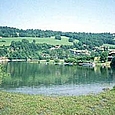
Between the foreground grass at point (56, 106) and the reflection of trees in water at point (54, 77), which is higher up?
the reflection of trees in water at point (54, 77)

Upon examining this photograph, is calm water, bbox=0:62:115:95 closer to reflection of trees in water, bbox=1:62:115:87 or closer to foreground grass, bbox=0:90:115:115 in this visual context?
reflection of trees in water, bbox=1:62:115:87

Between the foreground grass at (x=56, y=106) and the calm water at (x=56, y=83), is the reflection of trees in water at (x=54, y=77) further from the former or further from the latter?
the foreground grass at (x=56, y=106)

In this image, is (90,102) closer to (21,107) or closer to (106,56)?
(21,107)

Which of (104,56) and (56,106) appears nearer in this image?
(56,106)

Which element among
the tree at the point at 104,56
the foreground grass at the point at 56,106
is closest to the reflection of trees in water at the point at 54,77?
the foreground grass at the point at 56,106

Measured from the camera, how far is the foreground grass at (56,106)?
90.8ft

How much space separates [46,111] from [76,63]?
130129 mm

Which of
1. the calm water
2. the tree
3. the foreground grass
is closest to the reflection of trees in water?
the calm water

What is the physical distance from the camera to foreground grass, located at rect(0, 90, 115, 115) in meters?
27.7

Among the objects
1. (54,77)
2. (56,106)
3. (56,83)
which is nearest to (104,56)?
(54,77)

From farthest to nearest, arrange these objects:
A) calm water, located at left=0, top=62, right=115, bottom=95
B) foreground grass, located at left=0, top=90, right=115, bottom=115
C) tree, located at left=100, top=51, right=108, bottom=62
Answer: tree, located at left=100, top=51, right=108, bottom=62
calm water, located at left=0, top=62, right=115, bottom=95
foreground grass, located at left=0, top=90, right=115, bottom=115

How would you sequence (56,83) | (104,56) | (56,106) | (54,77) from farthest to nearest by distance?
1. (104,56)
2. (54,77)
3. (56,83)
4. (56,106)

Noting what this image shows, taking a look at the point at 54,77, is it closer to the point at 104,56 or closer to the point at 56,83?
the point at 56,83

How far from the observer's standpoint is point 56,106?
30.0 metres
